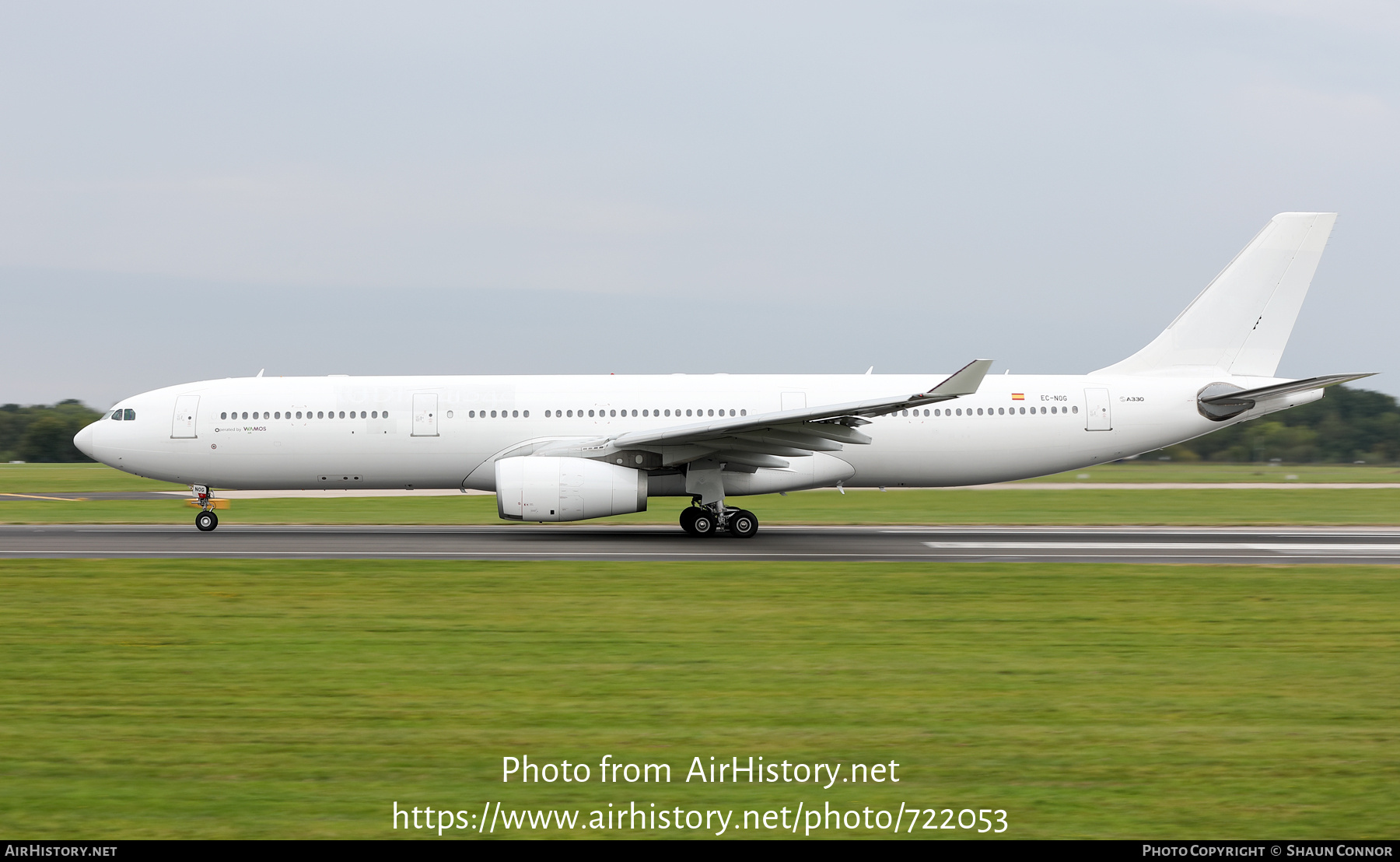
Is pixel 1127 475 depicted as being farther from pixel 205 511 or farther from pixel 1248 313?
pixel 205 511

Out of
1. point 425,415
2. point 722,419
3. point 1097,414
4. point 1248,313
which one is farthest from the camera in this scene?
point 1248,313

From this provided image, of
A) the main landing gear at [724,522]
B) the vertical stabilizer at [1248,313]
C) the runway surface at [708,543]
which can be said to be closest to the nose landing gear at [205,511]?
the runway surface at [708,543]

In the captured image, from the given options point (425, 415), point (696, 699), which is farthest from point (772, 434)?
point (696, 699)

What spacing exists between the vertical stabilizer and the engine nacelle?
1059 centimetres

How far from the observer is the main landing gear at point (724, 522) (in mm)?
21000

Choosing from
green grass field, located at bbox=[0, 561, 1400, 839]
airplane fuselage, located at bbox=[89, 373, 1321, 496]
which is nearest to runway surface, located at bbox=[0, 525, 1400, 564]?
airplane fuselage, located at bbox=[89, 373, 1321, 496]

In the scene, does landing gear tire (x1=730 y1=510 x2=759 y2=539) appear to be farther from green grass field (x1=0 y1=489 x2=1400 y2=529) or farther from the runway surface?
green grass field (x1=0 y1=489 x2=1400 y2=529)

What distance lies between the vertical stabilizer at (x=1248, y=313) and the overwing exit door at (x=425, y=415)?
44.2 ft

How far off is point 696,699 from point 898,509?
22645 millimetres

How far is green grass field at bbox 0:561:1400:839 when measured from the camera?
19.2 ft

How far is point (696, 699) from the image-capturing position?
8016mm

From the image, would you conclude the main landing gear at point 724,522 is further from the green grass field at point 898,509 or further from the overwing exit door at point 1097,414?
the overwing exit door at point 1097,414
